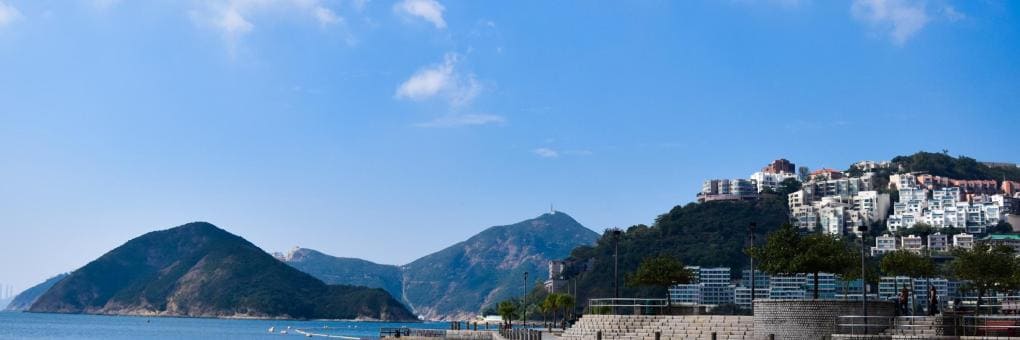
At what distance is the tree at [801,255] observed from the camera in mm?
42750

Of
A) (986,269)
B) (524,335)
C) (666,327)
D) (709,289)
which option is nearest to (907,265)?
(986,269)

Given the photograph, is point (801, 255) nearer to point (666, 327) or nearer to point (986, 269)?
point (666, 327)

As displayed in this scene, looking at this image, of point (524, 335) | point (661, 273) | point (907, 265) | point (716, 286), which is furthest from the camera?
point (716, 286)

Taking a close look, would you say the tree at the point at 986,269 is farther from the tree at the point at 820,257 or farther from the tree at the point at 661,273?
the tree at the point at 661,273

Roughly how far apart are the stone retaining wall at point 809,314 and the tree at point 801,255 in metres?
5.78

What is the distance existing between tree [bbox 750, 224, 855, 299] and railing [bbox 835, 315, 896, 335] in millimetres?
6364

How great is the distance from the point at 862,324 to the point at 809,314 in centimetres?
173

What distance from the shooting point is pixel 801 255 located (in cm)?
4281

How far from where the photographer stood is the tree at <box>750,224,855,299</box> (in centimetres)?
4275

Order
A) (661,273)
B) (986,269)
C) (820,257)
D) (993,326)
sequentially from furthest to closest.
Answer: (661,273), (986,269), (820,257), (993,326)

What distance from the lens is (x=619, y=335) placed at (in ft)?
137

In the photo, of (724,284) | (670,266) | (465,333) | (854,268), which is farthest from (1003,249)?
(724,284)

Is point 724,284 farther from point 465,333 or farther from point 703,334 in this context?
point 703,334

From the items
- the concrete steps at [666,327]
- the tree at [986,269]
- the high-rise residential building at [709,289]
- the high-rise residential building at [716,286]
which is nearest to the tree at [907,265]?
the tree at [986,269]
